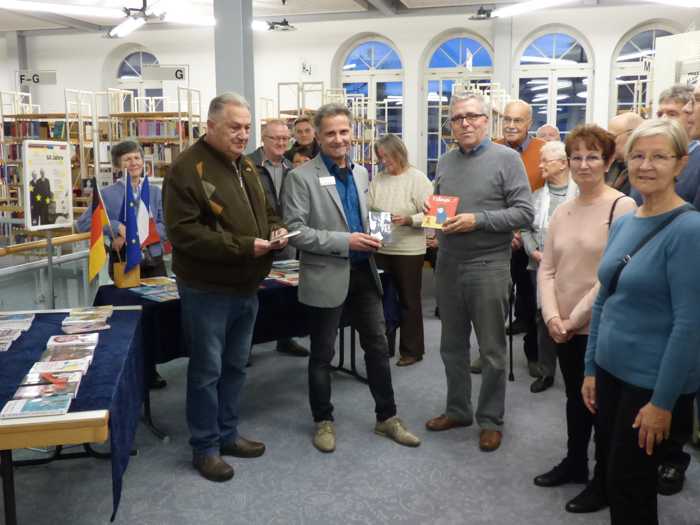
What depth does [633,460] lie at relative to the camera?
1758mm

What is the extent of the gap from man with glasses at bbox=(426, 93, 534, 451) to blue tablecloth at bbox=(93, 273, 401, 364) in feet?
3.24

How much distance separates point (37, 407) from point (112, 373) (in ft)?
1.05

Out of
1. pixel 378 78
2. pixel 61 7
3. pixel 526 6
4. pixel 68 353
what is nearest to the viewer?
pixel 68 353

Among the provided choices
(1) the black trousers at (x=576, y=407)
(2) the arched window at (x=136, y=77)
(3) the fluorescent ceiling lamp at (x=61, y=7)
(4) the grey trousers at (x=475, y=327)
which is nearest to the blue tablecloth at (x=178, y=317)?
(4) the grey trousers at (x=475, y=327)

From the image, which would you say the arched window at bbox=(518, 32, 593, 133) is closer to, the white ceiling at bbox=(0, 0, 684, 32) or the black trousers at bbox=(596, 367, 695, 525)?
the white ceiling at bbox=(0, 0, 684, 32)

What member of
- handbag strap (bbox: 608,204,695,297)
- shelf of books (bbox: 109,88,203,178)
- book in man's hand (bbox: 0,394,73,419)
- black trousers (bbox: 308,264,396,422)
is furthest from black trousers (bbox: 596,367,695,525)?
shelf of books (bbox: 109,88,203,178)

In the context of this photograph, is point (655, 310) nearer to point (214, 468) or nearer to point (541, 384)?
point (214, 468)

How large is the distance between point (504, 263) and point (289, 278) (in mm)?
1316

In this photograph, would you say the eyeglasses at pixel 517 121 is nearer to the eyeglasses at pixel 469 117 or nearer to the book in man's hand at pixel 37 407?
the eyeglasses at pixel 469 117

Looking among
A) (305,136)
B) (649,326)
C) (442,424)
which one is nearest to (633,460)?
(649,326)

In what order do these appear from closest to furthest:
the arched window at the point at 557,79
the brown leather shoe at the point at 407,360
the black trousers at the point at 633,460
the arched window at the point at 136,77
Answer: the black trousers at the point at 633,460, the brown leather shoe at the point at 407,360, the arched window at the point at 557,79, the arched window at the point at 136,77

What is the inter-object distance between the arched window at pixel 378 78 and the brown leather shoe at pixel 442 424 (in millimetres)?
9973

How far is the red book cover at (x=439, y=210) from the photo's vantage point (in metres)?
2.95

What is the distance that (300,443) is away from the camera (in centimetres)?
319
